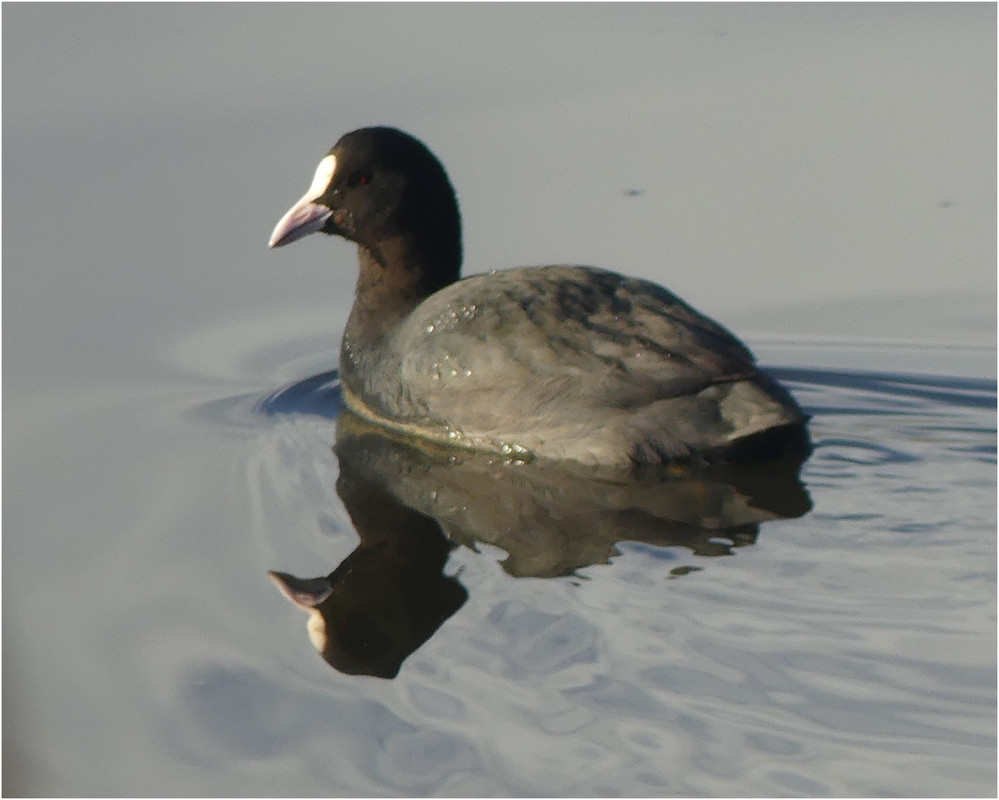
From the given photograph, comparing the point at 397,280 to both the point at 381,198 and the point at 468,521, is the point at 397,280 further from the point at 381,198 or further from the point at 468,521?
the point at 468,521

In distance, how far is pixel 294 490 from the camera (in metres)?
5.80

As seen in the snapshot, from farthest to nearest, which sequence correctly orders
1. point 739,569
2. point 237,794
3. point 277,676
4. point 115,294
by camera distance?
point 115,294, point 739,569, point 277,676, point 237,794

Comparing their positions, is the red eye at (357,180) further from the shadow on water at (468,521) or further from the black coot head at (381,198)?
the shadow on water at (468,521)

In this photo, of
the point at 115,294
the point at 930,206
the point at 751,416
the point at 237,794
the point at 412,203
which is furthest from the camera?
the point at 930,206

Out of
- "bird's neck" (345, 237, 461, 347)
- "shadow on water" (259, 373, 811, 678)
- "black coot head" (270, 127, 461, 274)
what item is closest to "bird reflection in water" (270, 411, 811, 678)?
"shadow on water" (259, 373, 811, 678)

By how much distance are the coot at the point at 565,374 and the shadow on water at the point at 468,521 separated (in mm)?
91

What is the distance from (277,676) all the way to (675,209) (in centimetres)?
391

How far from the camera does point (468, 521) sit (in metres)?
5.54

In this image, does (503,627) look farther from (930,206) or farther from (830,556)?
(930,206)

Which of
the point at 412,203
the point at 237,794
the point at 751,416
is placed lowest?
the point at 237,794

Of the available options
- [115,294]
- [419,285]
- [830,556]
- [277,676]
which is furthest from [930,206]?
[277,676]

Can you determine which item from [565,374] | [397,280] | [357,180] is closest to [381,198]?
[357,180]

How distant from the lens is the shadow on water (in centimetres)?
489

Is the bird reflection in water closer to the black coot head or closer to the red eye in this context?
the black coot head
